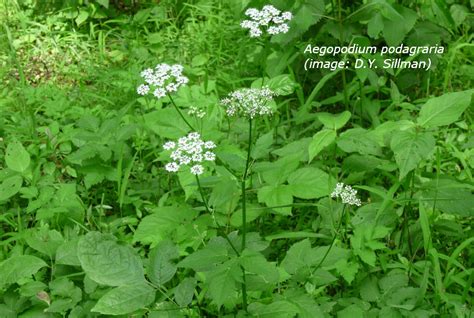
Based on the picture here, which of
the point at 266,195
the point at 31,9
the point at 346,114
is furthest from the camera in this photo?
the point at 31,9

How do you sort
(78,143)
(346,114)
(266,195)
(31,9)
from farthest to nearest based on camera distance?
(31,9), (78,143), (346,114), (266,195)

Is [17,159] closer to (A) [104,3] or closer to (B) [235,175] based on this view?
(B) [235,175]

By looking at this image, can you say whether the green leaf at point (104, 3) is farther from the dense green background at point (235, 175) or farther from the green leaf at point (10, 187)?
the green leaf at point (10, 187)

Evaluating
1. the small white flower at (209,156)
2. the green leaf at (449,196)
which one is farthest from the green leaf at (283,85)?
the small white flower at (209,156)

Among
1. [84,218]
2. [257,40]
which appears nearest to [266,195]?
[84,218]

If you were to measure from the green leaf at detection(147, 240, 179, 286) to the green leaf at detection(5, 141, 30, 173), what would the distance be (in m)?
0.99

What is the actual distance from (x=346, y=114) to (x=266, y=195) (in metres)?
0.41

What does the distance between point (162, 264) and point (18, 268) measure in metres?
0.50

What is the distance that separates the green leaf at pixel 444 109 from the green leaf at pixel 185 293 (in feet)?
2.88

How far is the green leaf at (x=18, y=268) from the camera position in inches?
75.8

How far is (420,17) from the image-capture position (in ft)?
10.3

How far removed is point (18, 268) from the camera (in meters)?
1.95

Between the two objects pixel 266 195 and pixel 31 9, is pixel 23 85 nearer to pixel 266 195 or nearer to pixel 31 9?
pixel 31 9

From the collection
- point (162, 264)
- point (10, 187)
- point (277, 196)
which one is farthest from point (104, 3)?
point (162, 264)
